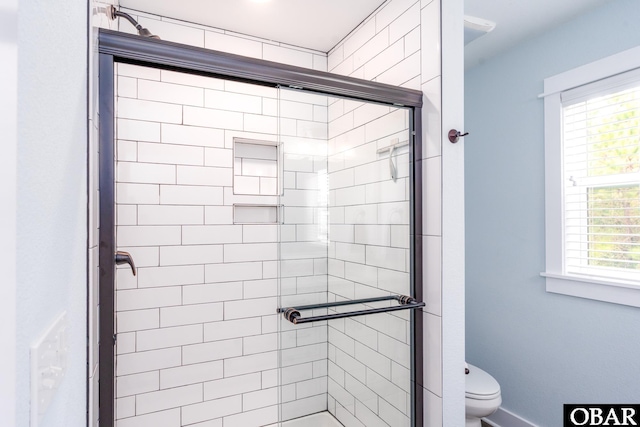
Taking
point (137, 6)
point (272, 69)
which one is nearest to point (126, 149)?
point (137, 6)

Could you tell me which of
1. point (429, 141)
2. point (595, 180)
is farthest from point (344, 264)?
point (595, 180)

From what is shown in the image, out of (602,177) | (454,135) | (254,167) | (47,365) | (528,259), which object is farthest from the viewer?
→ (528,259)

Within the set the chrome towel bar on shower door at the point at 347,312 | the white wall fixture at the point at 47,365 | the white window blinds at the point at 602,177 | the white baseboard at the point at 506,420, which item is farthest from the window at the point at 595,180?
the white wall fixture at the point at 47,365

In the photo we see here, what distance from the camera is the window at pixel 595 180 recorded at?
6.11ft

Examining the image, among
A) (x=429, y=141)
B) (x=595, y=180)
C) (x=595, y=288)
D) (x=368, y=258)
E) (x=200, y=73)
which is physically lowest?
(x=595, y=288)

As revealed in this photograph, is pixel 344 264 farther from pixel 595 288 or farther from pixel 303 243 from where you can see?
pixel 595 288

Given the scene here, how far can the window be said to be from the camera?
1861 millimetres

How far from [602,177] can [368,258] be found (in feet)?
5.12

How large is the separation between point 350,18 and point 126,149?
142 cm

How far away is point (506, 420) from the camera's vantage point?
91.6 inches

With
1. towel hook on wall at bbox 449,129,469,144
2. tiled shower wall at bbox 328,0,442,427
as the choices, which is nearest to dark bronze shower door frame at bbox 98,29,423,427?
tiled shower wall at bbox 328,0,442,427

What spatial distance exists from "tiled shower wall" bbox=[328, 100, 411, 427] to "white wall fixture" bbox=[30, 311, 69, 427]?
3.10 ft

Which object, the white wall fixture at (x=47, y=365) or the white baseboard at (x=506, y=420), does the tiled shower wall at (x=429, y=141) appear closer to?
the white baseboard at (x=506, y=420)

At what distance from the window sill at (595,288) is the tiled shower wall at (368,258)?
121 centimetres
